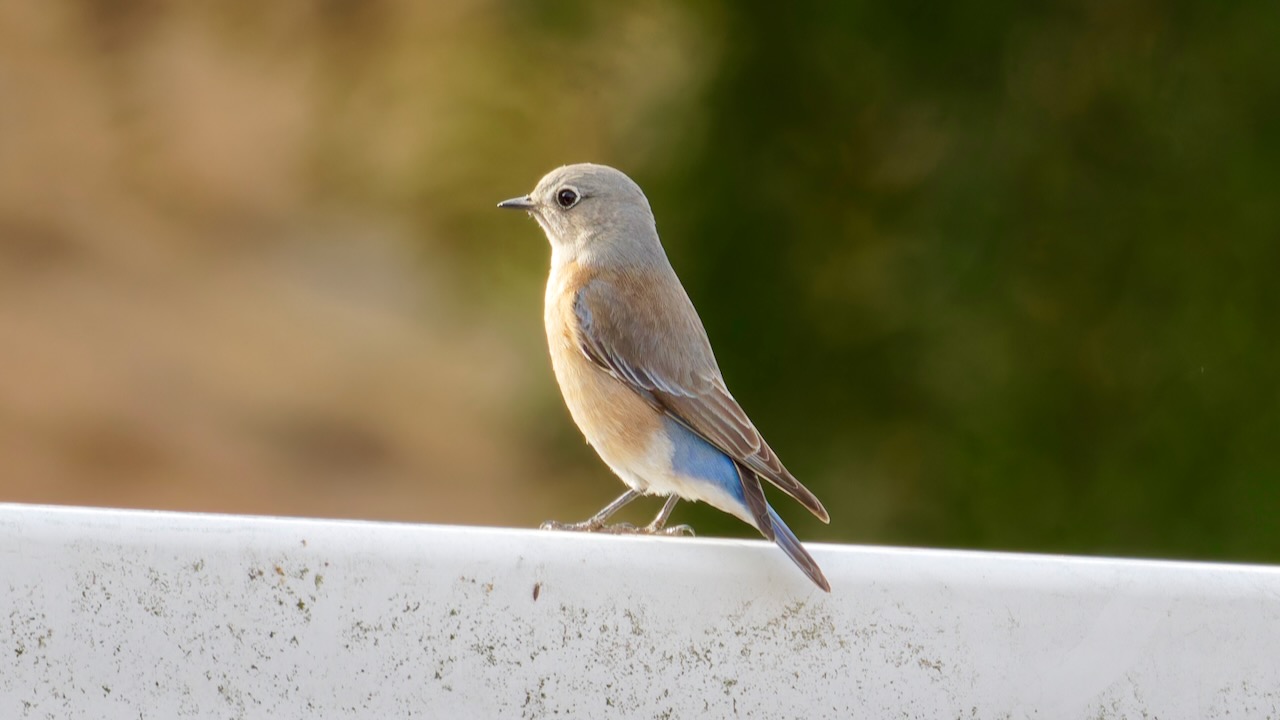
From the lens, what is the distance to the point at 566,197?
433 cm

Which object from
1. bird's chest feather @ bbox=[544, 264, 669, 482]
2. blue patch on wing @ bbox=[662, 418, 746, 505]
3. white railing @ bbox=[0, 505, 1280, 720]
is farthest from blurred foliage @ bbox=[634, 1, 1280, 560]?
white railing @ bbox=[0, 505, 1280, 720]

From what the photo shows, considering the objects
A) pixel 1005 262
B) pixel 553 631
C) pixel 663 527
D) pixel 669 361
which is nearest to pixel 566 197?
pixel 669 361

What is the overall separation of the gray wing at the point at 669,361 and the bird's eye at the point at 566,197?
41 centimetres

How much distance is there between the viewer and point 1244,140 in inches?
219

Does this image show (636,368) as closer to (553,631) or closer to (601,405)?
(601,405)

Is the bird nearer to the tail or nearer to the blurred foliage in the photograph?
the tail

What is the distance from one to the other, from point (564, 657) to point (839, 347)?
139 inches

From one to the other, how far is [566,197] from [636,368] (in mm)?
852

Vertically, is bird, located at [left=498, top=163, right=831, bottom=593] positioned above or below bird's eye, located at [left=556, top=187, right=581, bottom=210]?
below

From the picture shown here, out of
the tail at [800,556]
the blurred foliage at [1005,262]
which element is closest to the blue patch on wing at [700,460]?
the tail at [800,556]

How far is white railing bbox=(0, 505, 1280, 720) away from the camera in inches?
87.2

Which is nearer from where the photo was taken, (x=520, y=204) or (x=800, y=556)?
(x=800, y=556)

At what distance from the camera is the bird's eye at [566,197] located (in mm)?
4305

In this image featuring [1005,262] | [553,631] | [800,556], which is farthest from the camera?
[1005,262]
